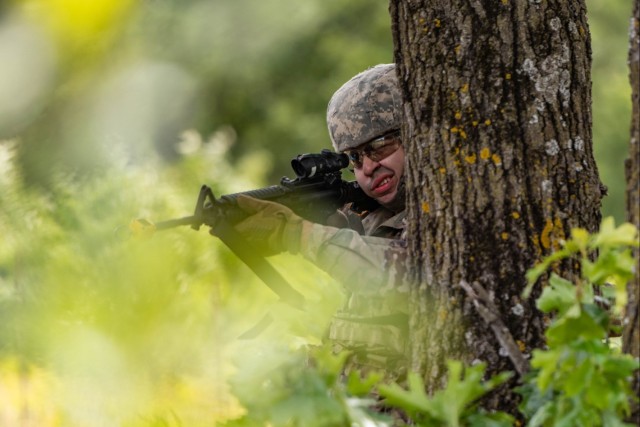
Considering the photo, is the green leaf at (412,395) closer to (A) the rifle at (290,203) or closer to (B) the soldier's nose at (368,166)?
(A) the rifle at (290,203)

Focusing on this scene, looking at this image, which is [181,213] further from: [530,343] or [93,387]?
[530,343]

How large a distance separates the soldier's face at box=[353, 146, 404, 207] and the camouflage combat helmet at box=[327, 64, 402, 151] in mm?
95

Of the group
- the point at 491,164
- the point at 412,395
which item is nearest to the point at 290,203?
the point at 491,164

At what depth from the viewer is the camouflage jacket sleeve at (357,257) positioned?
3.30 meters

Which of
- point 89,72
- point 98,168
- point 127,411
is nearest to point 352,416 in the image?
point 127,411

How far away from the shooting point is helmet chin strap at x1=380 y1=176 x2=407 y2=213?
383 cm

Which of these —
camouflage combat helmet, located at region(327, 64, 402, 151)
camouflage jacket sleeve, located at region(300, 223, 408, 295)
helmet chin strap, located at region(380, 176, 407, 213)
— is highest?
camouflage combat helmet, located at region(327, 64, 402, 151)

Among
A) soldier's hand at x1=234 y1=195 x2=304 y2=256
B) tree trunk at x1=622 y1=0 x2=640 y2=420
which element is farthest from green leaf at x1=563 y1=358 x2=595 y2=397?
soldier's hand at x1=234 y1=195 x2=304 y2=256

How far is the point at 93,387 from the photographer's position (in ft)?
20.2

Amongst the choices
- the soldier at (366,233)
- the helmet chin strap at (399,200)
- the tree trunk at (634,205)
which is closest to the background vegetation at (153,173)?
the soldier at (366,233)

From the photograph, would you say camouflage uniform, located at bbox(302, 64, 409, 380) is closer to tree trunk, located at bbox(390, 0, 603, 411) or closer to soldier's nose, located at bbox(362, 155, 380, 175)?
soldier's nose, located at bbox(362, 155, 380, 175)

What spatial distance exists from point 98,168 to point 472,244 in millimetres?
5389

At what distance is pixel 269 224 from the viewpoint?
138 inches

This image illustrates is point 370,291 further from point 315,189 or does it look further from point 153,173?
point 153,173
